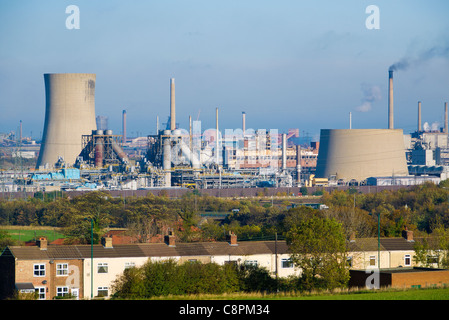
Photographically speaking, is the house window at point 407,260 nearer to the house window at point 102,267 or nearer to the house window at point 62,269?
the house window at point 102,267

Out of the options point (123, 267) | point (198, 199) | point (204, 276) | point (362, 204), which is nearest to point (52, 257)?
point (123, 267)

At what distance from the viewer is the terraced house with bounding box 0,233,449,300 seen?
21312 mm

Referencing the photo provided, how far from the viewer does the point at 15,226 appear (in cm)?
4525

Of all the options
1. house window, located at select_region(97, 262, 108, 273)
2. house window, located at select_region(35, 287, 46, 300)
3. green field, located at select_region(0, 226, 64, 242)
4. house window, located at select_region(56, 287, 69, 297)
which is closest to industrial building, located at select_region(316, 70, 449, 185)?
green field, located at select_region(0, 226, 64, 242)

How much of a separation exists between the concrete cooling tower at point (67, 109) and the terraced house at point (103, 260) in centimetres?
4462

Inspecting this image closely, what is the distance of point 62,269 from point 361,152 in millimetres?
44400

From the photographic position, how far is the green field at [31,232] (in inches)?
1473

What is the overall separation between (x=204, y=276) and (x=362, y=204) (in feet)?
111

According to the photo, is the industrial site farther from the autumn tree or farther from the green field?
the autumn tree

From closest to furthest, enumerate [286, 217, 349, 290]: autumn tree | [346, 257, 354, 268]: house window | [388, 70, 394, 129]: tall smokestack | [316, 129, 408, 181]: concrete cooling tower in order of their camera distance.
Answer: [286, 217, 349, 290]: autumn tree < [346, 257, 354, 268]: house window < [316, 129, 408, 181]: concrete cooling tower < [388, 70, 394, 129]: tall smokestack

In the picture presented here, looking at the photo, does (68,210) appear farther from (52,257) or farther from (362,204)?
(52,257)

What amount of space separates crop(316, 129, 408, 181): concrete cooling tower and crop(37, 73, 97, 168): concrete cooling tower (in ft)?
64.8

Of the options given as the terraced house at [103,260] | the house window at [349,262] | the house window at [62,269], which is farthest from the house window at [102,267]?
the house window at [349,262]

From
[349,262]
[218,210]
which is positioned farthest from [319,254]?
[218,210]
